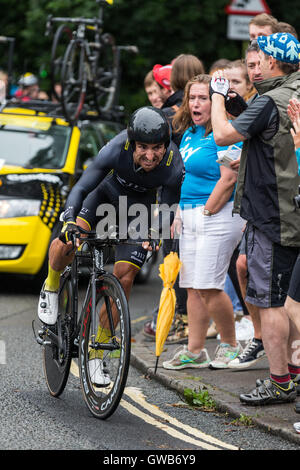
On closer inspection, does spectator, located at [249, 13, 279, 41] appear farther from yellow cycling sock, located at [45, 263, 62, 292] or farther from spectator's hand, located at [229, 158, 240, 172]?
yellow cycling sock, located at [45, 263, 62, 292]

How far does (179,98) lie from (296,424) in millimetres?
3855

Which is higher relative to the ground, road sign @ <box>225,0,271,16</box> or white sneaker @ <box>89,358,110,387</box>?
road sign @ <box>225,0,271,16</box>

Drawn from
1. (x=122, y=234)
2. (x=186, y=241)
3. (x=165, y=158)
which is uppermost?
(x=165, y=158)

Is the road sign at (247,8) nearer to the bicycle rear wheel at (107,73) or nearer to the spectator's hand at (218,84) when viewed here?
the bicycle rear wheel at (107,73)

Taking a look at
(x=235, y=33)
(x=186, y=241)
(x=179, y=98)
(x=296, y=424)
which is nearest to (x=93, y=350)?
(x=296, y=424)

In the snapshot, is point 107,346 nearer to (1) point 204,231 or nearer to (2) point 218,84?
(2) point 218,84

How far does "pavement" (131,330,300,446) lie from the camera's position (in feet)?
19.9

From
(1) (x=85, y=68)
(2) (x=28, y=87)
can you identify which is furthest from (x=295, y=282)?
(2) (x=28, y=87)

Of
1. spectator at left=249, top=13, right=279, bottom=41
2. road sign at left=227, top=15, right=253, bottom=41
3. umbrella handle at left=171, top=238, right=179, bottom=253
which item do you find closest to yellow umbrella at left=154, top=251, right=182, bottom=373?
umbrella handle at left=171, top=238, right=179, bottom=253

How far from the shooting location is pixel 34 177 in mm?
11484

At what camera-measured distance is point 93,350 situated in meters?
6.18

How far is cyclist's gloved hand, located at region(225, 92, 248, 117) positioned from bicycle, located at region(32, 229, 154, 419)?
1328mm

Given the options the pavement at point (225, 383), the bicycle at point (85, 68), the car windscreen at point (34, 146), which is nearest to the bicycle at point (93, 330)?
the pavement at point (225, 383)
